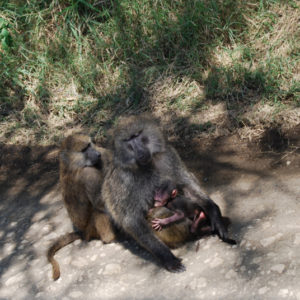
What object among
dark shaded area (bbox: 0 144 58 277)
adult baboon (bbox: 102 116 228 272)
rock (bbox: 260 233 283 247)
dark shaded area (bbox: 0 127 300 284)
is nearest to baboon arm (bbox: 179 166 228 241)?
adult baboon (bbox: 102 116 228 272)

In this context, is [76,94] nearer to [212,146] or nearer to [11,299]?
[212,146]

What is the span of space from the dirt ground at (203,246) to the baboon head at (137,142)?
2.30 feet

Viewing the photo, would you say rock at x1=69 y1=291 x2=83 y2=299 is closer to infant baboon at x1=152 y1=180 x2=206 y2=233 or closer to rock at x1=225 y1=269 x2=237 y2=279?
infant baboon at x1=152 y1=180 x2=206 y2=233

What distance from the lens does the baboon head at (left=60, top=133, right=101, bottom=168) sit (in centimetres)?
364

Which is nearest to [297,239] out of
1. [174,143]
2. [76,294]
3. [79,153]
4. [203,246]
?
[203,246]

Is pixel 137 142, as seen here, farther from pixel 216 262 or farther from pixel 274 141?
pixel 274 141

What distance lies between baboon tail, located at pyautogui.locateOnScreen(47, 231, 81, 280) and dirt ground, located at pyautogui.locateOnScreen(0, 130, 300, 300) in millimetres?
46

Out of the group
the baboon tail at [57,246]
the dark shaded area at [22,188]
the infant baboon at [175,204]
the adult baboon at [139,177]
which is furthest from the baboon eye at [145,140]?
the dark shaded area at [22,188]

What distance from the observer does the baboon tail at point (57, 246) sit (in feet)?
10.2

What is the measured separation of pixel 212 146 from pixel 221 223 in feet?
4.44

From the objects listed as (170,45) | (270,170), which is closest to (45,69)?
(170,45)

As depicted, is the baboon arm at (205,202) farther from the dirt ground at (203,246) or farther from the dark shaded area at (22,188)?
the dark shaded area at (22,188)

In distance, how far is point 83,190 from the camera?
3480mm

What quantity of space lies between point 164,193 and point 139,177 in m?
0.22
